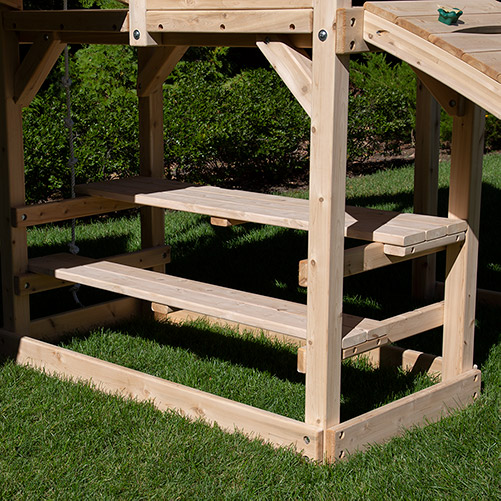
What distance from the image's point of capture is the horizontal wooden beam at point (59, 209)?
16.6 ft

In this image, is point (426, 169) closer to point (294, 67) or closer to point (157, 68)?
point (157, 68)

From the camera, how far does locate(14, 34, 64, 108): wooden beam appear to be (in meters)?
4.81

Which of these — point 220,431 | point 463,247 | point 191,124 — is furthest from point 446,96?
point 191,124

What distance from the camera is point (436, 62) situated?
11.1ft

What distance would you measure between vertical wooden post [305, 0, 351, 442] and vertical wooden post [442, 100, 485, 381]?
2.75 ft

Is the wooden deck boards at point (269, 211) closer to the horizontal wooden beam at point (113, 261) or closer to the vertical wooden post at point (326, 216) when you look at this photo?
the vertical wooden post at point (326, 216)

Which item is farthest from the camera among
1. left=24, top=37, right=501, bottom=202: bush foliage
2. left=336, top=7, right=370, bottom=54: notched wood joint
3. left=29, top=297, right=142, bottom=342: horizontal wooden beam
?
left=24, top=37, right=501, bottom=202: bush foliage

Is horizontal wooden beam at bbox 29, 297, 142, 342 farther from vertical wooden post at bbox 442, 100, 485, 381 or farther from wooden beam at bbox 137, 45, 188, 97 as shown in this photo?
vertical wooden post at bbox 442, 100, 485, 381

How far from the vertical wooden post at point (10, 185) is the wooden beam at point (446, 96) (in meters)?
2.30

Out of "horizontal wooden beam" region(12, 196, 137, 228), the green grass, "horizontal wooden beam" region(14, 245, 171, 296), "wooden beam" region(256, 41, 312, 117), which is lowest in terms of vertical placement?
the green grass

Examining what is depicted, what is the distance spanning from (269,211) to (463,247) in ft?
3.12

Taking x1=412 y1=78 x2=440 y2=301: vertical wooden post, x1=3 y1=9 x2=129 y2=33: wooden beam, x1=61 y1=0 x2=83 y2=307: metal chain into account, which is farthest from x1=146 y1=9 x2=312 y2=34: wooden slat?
x1=412 y1=78 x2=440 y2=301: vertical wooden post

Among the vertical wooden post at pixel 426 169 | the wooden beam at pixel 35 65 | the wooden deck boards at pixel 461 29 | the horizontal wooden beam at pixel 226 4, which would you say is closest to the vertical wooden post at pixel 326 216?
the horizontal wooden beam at pixel 226 4

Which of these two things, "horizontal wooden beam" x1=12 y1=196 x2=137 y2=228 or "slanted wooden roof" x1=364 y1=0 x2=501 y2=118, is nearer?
"slanted wooden roof" x1=364 y1=0 x2=501 y2=118
